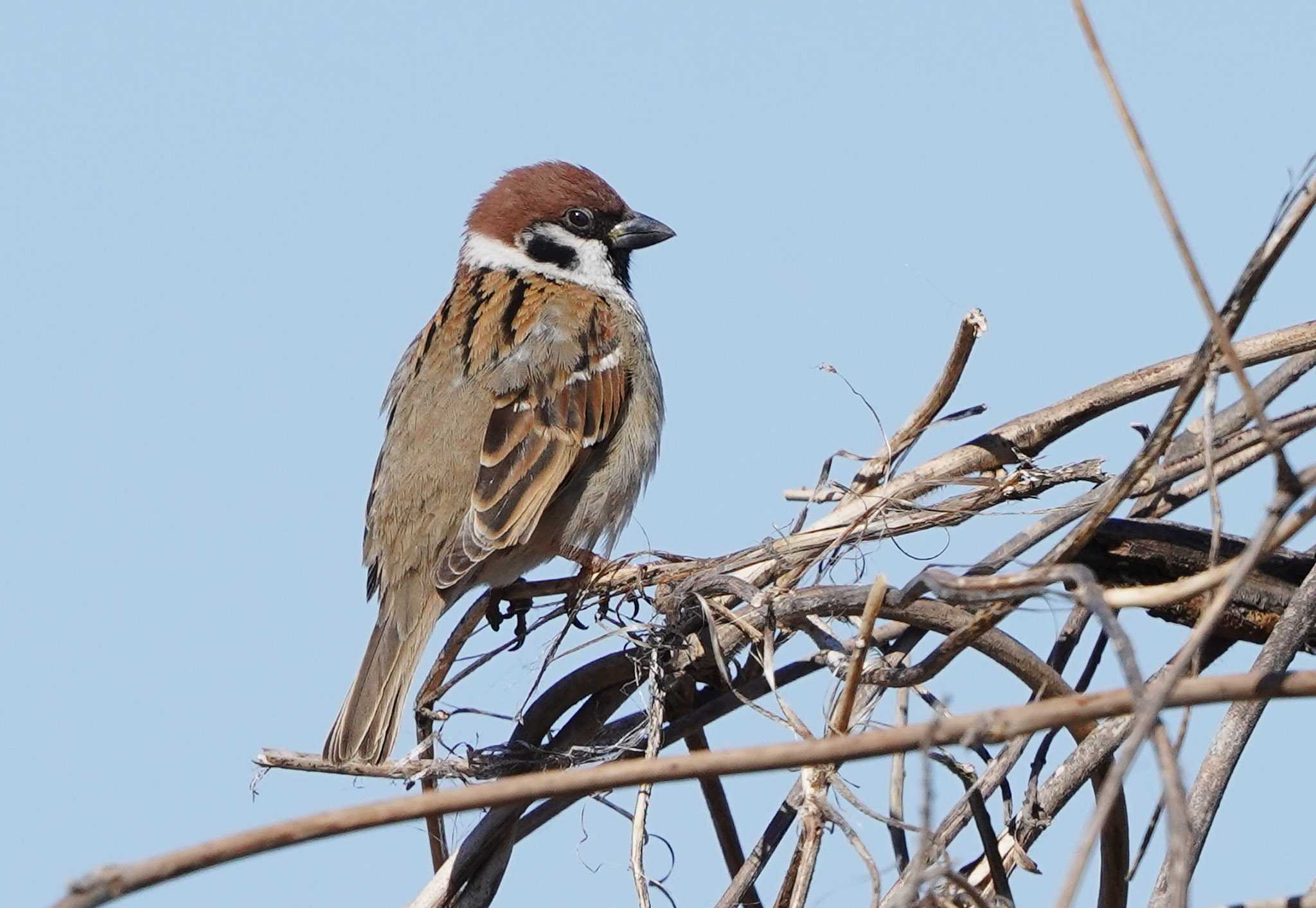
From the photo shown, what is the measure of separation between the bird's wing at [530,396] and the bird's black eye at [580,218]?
1.17ft

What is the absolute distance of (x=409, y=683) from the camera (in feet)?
10.8

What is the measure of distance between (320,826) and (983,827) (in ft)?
2.92

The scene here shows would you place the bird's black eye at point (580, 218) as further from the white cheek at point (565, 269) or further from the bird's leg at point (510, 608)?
the bird's leg at point (510, 608)

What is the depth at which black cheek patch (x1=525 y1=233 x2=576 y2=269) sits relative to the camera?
4.50m

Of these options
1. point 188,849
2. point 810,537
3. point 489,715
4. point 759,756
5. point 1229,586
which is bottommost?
point 188,849

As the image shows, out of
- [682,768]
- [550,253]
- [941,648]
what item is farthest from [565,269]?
[682,768]

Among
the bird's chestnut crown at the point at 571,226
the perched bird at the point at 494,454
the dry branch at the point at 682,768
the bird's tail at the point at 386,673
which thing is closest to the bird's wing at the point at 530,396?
the perched bird at the point at 494,454

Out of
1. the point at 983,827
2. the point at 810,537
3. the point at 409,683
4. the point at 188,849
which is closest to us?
the point at 188,849

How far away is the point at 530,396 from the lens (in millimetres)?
3760

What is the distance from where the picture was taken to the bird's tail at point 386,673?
3.14 meters

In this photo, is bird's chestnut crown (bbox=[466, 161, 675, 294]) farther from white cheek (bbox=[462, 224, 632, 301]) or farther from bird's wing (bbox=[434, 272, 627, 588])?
bird's wing (bbox=[434, 272, 627, 588])

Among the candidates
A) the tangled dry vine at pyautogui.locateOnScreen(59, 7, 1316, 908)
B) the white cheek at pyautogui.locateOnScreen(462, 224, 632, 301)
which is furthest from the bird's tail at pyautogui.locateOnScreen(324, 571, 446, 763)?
the white cheek at pyautogui.locateOnScreen(462, 224, 632, 301)

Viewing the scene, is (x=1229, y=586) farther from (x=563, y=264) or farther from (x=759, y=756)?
(x=563, y=264)

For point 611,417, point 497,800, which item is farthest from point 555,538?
point 497,800
